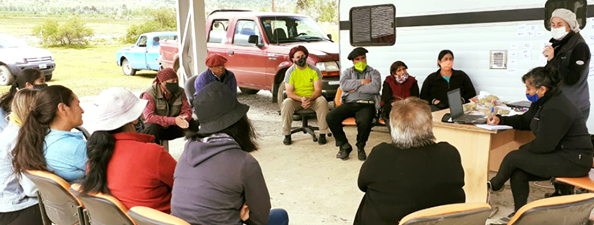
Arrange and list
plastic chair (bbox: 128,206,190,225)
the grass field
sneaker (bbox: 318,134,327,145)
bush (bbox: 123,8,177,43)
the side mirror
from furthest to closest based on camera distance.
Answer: bush (bbox: 123,8,177,43), the grass field, the side mirror, sneaker (bbox: 318,134,327,145), plastic chair (bbox: 128,206,190,225)

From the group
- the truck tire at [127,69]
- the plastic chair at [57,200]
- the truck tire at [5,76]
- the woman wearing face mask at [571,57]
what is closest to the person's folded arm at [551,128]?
the woman wearing face mask at [571,57]

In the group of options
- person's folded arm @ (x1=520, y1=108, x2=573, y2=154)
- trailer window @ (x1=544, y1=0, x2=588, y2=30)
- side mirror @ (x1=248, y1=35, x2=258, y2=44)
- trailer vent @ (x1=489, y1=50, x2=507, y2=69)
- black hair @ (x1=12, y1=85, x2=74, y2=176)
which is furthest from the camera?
side mirror @ (x1=248, y1=35, x2=258, y2=44)

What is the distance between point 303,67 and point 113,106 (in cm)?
360

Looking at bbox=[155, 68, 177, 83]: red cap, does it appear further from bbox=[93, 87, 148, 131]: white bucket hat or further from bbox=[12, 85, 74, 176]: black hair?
bbox=[12, 85, 74, 176]: black hair

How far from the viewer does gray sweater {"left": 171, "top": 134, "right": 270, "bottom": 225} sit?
6.81ft

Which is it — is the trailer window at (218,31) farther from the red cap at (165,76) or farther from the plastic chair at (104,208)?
the plastic chair at (104,208)

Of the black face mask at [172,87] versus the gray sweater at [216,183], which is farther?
the black face mask at [172,87]

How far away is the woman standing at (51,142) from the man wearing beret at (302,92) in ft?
11.5

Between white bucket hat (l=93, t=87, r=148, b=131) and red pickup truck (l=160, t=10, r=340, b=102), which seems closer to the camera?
white bucket hat (l=93, t=87, r=148, b=131)

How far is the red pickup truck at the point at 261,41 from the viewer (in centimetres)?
805

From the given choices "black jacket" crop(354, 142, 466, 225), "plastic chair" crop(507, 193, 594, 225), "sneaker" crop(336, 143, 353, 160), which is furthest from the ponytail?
"sneaker" crop(336, 143, 353, 160)

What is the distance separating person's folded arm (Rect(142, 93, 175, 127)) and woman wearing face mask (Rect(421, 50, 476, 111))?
280 cm

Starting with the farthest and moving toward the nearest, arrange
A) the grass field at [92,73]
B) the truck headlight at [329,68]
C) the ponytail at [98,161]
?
the grass field at [92,73], the truck headlight at [329,68], the ponytail at [98,161]

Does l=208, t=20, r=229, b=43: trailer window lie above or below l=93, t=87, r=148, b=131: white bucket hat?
above
